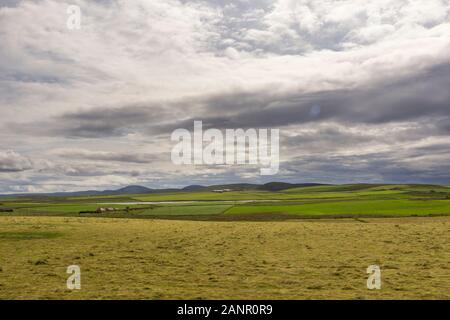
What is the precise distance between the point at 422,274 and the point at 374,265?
3.51 metres

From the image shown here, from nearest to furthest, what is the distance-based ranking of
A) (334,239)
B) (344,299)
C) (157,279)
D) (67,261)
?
(344,299) < (157,279) < (67,261) < (334,239)

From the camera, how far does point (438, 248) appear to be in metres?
32.0

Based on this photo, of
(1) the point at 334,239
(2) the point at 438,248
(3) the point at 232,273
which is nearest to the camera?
(3) the point at 232,273

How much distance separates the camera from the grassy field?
18578 mm

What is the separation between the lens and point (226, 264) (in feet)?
86.7

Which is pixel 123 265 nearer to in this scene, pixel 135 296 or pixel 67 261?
pixel 67 261

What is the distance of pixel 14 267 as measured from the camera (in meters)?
25.1

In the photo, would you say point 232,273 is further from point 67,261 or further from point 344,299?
point 67,261

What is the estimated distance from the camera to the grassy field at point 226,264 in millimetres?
18578
